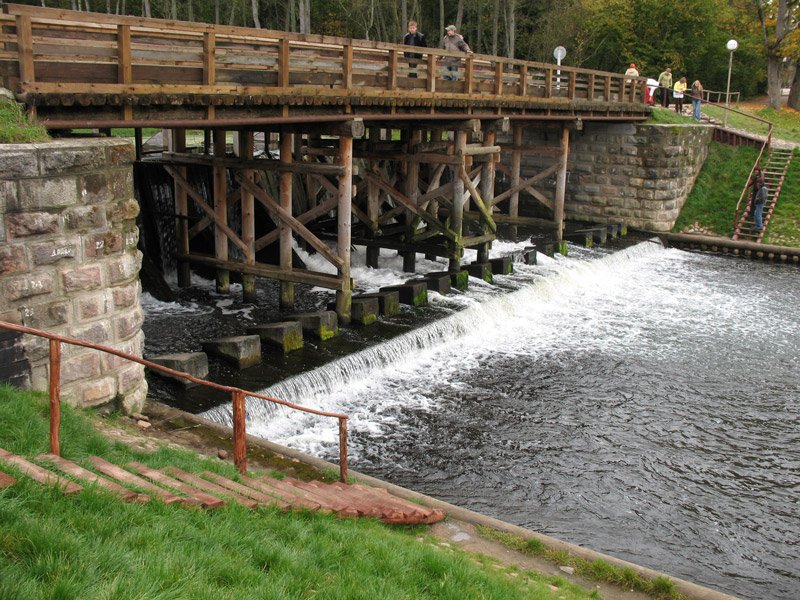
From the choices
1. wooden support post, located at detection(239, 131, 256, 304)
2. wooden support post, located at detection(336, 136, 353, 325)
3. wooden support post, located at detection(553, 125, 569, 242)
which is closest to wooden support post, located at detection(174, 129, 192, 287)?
wooden support post, located at detection(239, 131, 256, 304)

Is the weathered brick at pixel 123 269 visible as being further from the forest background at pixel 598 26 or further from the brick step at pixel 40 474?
the forest background at pixel 598 26

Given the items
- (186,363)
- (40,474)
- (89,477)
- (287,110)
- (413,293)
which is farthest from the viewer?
(413,293)

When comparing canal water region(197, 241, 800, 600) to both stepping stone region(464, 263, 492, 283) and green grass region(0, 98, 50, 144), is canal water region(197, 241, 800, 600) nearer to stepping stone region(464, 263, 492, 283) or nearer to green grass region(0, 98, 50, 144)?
stepping stone region(464, 263, 492, 283)

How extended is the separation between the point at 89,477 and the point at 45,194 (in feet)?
11.8

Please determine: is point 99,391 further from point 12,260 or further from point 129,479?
point 129,479

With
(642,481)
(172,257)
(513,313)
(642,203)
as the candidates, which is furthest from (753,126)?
(642,481)

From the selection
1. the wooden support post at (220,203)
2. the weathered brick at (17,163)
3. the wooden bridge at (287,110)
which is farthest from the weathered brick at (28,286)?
the wooden support post at (220,203)

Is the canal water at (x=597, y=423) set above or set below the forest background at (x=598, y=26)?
below

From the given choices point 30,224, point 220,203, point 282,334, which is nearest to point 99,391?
point 30,224

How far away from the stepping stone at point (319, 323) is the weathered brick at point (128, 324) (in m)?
4.44

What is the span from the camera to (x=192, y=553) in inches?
179

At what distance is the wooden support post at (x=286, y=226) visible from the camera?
1456cm

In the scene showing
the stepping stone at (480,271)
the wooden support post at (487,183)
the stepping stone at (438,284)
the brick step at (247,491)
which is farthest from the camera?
the wooden support post at (487,183)

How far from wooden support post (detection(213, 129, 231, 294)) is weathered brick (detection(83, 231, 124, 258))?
631 cm
